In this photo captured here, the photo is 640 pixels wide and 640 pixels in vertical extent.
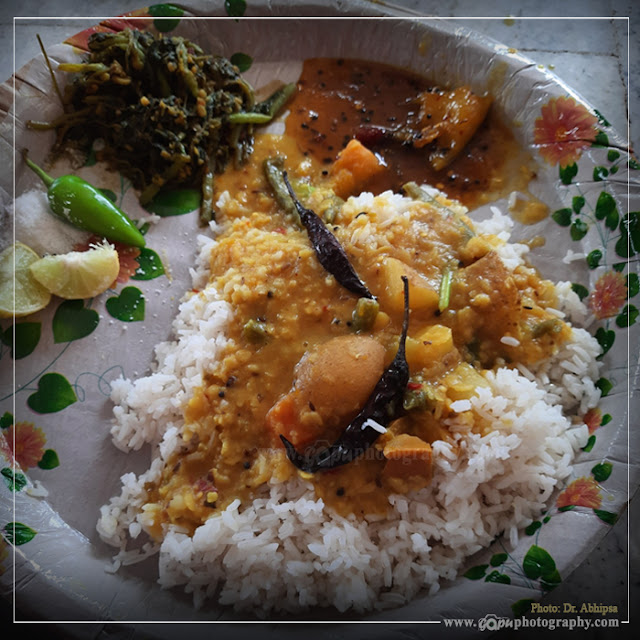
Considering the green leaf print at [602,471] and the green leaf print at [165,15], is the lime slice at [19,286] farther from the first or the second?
the green leaf print at [602,471]

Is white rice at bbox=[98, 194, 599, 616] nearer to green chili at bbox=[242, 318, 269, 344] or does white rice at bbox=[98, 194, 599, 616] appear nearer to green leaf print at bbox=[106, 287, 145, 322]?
green chili at bbox=[242, 318, 269, 344]

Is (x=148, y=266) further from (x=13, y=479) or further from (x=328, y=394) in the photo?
(x=328, y=394)

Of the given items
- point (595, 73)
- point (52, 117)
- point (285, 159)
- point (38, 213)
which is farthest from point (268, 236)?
point (595, 73)

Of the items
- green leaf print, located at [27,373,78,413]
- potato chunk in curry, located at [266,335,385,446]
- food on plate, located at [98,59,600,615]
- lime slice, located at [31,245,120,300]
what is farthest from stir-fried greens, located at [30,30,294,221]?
potato chunk in curry, located at [266,335,385,446]

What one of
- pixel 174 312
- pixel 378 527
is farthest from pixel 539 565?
pixel 174 312

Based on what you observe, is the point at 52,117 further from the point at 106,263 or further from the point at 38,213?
the point at 106,263

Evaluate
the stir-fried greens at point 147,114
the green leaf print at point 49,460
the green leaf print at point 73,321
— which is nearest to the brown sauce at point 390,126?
the stir-fried greens at point 147,114
